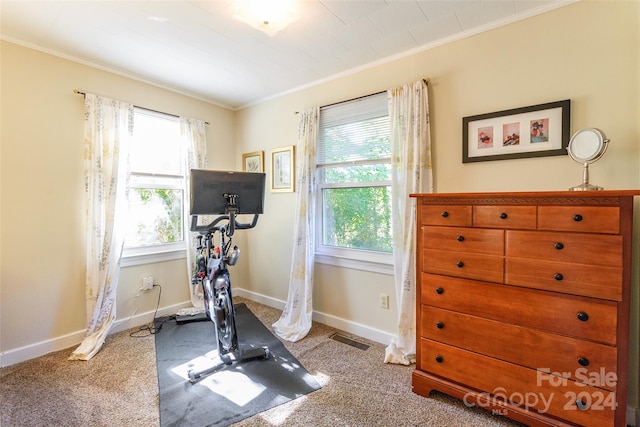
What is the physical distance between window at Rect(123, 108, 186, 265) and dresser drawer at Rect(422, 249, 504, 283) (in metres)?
2.66

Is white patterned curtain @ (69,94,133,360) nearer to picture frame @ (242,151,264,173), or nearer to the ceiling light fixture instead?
picture frame @ (242,151,264,173)

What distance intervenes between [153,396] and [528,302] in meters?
2.30

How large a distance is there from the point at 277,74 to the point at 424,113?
4.75 feet

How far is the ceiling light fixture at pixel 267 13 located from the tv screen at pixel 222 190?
1.03m

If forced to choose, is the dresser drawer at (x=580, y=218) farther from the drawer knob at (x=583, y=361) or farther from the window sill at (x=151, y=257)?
the window sill at (x=151, y=257)

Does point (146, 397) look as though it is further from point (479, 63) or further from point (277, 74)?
point (479, 63)

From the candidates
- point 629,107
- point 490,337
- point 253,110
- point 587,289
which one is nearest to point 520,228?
point 587,289

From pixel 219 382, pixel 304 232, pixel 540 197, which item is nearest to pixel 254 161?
pixel 304 232

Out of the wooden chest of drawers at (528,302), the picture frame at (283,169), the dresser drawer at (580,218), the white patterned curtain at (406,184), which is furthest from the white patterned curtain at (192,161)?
the dresser drawer at (580,218)

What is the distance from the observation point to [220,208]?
2.13m

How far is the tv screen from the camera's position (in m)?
2.04

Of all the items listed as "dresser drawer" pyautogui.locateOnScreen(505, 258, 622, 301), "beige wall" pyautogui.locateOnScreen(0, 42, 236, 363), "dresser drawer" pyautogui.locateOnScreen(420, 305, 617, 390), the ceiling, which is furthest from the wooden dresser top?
"beige wall" pyautogui.locateOnScreen(0, 42, 236, 363)

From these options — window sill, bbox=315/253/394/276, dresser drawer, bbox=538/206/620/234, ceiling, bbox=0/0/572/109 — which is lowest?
window sill, bbox=315/253/394/276

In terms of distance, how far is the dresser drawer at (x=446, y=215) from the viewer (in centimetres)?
167
